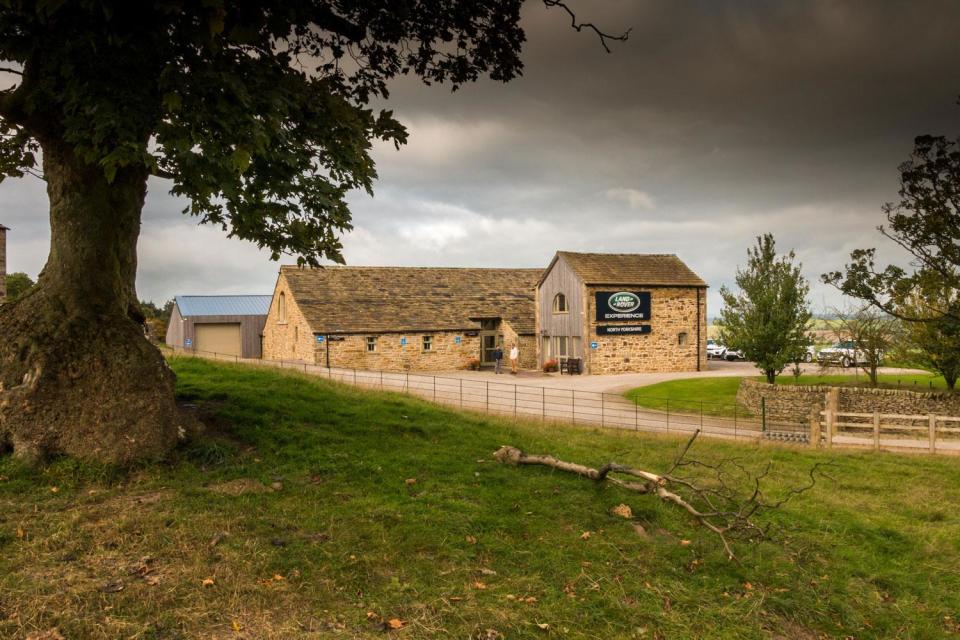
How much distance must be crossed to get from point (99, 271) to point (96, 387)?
5.50ft

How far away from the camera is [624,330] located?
119 ft

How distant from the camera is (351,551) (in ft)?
20.3

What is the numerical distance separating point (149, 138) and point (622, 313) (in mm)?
31787

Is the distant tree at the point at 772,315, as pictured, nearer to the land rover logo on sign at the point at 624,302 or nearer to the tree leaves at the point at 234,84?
the land rover logo on sign at the point at 624,302

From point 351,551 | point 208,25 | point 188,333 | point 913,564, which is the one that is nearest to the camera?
point 208,25

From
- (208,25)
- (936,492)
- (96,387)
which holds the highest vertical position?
(208,25)

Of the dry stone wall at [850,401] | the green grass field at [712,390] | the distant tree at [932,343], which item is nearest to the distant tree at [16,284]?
the green grass field at [712,390]

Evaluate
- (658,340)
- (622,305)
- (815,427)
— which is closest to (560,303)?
(622,305)

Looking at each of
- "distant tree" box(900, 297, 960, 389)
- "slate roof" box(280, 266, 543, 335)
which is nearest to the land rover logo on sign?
"slate roof" box(280, 266, 543, 335)

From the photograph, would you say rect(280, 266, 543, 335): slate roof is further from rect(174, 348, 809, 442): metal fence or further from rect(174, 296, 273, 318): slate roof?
rect(174, 348, 809, 442): metal fence

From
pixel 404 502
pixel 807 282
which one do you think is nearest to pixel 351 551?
pixel 404 502

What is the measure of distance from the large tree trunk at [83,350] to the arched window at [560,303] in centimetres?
3036

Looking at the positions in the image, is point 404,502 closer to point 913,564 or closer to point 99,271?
point 99,271

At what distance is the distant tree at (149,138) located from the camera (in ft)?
19.6
